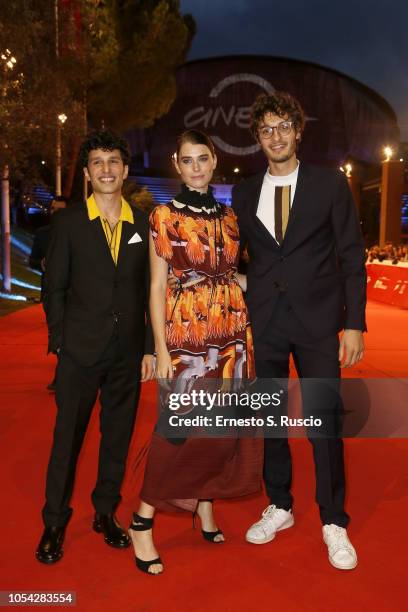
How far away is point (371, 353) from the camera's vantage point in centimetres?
883

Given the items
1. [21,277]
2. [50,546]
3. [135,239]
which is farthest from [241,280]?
[21,277]

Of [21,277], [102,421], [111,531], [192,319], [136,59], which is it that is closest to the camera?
[192,319]

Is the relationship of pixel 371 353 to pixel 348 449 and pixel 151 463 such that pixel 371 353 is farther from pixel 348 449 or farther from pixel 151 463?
pixel 151 463

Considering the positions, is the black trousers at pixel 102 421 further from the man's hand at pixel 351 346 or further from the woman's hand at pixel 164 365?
the man's hand at pixel 351 346

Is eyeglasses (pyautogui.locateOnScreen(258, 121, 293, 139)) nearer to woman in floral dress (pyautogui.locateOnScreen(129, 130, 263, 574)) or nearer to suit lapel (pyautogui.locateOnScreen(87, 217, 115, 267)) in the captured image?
woman in floral dress (pyautogui.locateOnScreen(129, 130, 263, 574))

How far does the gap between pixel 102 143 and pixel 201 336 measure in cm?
106

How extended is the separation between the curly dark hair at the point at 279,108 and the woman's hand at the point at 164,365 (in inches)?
49.0

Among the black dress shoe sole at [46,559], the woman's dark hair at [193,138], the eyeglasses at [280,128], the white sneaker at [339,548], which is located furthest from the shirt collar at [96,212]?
the white sneaker at [339,548]

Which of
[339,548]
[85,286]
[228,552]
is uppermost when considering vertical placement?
[85,286]

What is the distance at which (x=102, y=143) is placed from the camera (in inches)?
127

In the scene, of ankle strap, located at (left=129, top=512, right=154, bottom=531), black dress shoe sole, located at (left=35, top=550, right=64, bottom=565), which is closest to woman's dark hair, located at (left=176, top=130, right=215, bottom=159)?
ankle strap, located at (left=129, top=512, right=154, bottom=531)

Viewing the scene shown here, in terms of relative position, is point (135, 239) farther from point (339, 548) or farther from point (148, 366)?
point (339, 548)

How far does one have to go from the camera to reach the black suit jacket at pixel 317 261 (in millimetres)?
3221

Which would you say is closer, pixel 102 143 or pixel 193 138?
pixel 193 138
